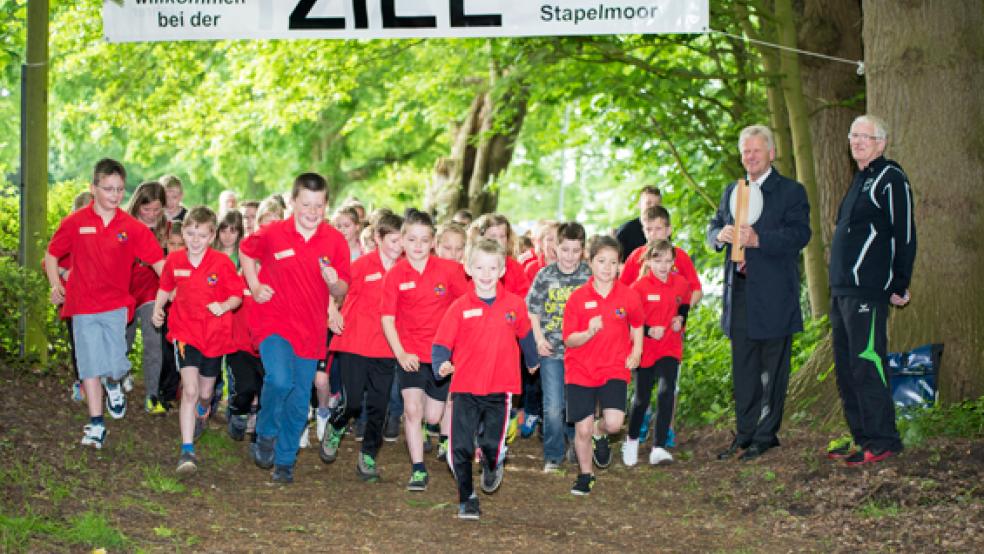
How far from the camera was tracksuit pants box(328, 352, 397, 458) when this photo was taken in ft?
29.8

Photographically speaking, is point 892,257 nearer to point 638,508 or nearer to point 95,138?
point 638,508

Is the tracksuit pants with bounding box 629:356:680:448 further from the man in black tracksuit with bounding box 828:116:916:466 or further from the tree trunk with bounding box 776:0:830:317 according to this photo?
the tree trunk with bounding box 776:0:830:317

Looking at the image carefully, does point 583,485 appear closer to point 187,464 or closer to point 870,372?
point 870,372

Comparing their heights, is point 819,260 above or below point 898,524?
above

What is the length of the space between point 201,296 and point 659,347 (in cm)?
362

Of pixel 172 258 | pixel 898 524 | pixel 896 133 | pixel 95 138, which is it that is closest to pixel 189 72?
pixel 95 138

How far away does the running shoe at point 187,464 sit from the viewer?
8766 mm

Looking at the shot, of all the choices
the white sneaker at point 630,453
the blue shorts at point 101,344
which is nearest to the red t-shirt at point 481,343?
the white sneaker at point 630,453

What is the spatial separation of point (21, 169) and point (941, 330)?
24.6ft

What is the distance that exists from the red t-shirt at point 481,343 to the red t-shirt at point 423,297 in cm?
75

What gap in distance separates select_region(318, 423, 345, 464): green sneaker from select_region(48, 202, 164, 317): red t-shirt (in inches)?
68.7

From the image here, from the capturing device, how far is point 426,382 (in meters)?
9.23

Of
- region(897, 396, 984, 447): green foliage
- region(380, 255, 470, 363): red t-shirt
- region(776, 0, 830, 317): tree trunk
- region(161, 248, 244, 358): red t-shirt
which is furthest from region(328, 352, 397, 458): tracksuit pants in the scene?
region(776, 0, 830, 317): tree trunk

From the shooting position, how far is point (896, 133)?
9445 millimetres
